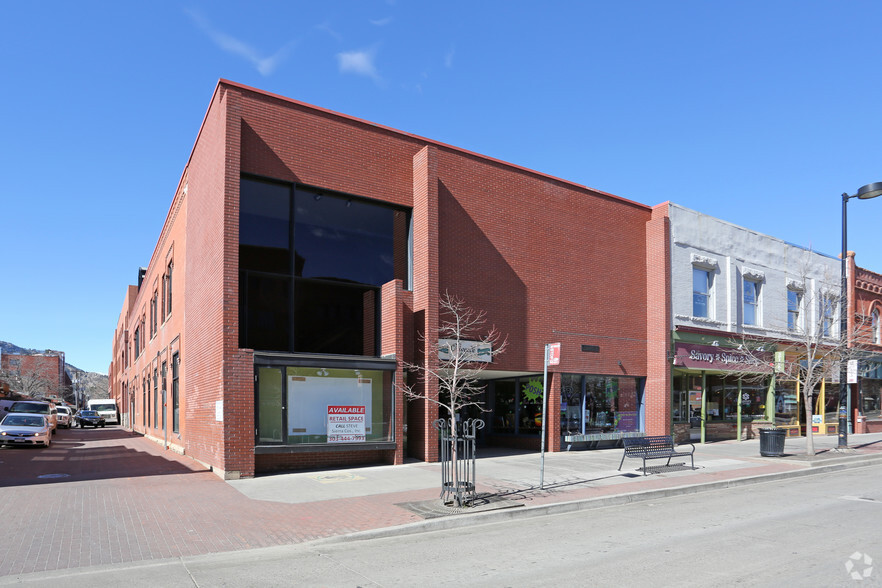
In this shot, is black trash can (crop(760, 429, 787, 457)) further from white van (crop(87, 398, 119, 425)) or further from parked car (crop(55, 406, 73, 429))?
white van (crop(87, 398, 119, 425))

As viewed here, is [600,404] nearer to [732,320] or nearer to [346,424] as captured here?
[732,320]

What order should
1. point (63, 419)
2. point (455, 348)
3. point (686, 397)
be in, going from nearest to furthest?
point (455, 348) < point (686, 397) < point (63, 419)

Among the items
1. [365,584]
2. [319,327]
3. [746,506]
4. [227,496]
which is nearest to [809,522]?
[746,506]

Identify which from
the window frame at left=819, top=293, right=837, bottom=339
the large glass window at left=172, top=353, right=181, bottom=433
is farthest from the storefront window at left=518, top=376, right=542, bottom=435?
the window frame at left=819, top=293, right=837, bottom=339

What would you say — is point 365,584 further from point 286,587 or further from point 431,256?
point 431,256

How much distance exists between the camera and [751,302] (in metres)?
26.6

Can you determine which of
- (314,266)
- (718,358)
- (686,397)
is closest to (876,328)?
(718,358)

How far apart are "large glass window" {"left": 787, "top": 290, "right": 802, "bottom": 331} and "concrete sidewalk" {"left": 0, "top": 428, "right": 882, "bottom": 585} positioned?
979cm

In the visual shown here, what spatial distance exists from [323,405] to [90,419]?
3876 centimetres

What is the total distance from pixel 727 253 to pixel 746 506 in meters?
16.0

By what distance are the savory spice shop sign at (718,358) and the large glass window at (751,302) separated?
4.66 feet

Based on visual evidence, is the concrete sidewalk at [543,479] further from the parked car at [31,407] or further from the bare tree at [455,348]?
the parked car at [31,407]

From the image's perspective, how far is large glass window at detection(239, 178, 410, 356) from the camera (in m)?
16.0

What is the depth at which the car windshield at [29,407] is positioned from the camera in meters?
30.0
